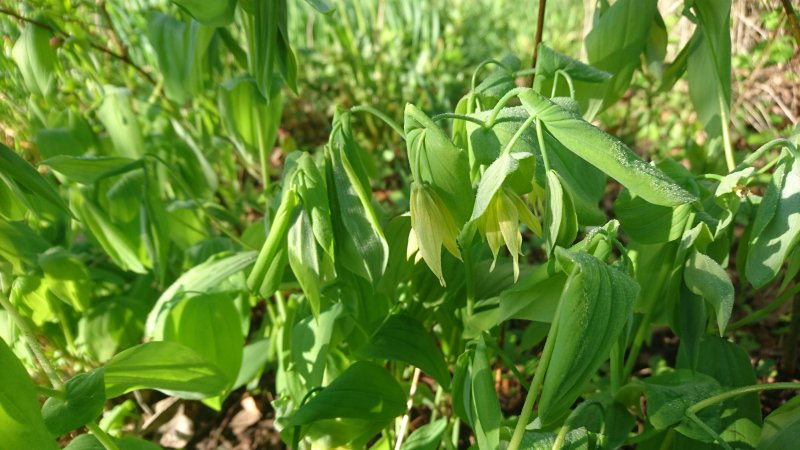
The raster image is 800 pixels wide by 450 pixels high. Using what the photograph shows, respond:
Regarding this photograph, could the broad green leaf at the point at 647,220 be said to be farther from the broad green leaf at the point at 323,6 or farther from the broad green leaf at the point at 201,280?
the broad green leaf at the point at 201,280

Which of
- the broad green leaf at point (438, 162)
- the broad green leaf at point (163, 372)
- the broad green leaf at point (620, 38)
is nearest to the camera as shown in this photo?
the broad green leaf at point (438, 162)

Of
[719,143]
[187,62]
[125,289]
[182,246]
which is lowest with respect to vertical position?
[125,289]

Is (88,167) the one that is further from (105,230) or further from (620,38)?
(620,38)

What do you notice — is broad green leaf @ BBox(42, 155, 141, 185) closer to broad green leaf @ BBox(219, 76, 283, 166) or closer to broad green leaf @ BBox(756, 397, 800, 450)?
broad green leaf @ BBox(219, 76, 283, 166)

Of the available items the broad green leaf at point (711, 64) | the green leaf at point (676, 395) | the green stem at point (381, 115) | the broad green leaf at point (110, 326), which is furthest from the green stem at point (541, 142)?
the broad green leaf at point (110, 326)

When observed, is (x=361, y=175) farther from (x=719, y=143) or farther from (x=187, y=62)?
(x=719, y=143)

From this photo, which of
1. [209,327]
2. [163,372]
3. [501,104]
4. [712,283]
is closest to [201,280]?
[209,327]

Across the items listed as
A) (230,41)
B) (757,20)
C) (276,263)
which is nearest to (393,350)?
(276,263)
